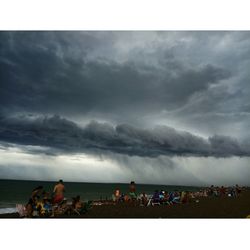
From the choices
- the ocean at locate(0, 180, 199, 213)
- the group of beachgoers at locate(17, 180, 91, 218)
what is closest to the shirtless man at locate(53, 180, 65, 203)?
the group of beachgoers at locate(17, 180, 91, 218)

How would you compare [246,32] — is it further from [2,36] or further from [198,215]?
[2,36]

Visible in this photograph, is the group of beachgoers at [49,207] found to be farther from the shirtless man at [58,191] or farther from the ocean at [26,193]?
the ocean at [26,193]

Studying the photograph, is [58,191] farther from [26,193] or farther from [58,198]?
[26,193]

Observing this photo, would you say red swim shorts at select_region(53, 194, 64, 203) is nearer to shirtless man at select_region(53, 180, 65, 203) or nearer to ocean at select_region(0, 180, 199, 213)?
shirtless man at select_region(53, 180, 65, 203)

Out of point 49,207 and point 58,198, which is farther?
point 58,198

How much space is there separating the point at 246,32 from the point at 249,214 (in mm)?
8891

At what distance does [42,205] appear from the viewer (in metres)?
13.8

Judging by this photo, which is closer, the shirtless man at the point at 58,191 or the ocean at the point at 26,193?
Result: the shirtless man at the point at 58,191

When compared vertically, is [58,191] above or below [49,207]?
above

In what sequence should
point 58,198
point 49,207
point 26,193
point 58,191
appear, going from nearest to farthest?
point 49,207 < point 58,198 < point 58,191 < point 26,193

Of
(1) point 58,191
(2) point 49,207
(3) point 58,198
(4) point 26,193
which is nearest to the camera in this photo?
(2) point 49,207

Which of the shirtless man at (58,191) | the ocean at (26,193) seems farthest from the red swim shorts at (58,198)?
the ocean at (26,193)

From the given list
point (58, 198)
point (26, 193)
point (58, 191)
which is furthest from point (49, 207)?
point (26, 193)
